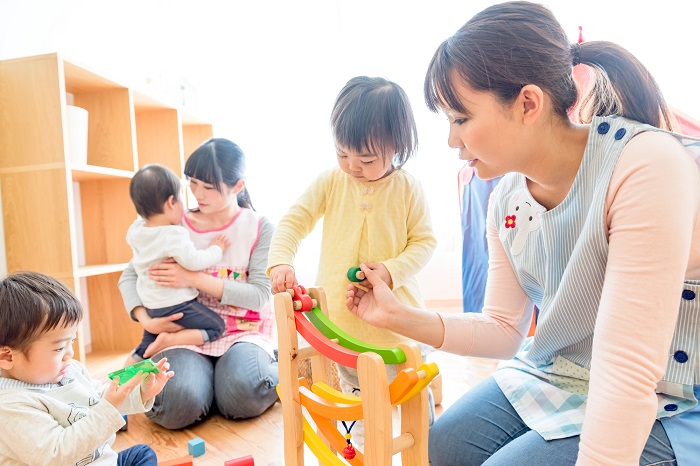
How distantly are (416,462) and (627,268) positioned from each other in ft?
1.32

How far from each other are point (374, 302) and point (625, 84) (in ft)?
1.75

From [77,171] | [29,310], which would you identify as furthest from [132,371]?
[77,171]

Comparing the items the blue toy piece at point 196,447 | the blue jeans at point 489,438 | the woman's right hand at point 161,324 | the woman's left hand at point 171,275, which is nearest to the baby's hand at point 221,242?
the woman's left hand at point 171,275

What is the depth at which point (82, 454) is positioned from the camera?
32.5 inches

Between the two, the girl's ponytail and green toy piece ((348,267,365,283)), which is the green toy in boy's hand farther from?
the girl's ponytail

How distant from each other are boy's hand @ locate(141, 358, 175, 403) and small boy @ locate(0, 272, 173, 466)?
3cm

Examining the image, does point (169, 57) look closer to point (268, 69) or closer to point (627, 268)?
point (268, 69)

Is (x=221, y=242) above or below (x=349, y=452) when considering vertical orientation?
above

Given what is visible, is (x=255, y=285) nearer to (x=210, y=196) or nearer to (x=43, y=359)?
(x=210, y=196)

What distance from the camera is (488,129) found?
0.70m

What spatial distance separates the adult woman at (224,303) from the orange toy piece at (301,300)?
62cm

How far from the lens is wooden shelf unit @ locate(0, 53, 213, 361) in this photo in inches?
64.7

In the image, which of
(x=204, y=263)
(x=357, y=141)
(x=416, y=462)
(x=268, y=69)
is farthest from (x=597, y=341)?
(x=268, y=69)

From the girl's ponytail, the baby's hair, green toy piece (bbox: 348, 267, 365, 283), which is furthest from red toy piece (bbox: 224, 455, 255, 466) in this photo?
the girl's ponytail
